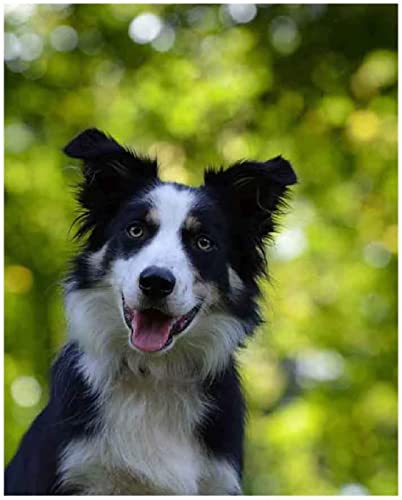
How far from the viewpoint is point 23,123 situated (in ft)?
36.3

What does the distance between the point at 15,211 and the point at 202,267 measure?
6.71 m

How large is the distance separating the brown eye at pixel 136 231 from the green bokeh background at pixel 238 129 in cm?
568

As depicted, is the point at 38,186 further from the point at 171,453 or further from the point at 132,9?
the point at 171,453

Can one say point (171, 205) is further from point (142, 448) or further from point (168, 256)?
point (142, 448)

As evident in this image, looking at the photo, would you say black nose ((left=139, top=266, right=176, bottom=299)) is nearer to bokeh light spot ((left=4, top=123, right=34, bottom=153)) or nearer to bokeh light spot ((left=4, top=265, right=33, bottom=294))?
bokeh light spot ((left=4, top=265, right=33, bottom=294))

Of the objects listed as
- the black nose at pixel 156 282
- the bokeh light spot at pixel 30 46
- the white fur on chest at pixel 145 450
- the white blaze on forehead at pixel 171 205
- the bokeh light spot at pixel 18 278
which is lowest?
the white fur on chest at pixel 145 450

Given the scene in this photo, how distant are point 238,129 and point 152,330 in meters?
6.93

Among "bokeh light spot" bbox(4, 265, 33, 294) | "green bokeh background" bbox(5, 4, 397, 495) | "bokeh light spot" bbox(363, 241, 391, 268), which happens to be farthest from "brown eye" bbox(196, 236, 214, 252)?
"bokeh light spot" bbox(363, 241, 391, 268)

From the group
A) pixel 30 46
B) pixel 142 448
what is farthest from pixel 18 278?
pixel 142 448

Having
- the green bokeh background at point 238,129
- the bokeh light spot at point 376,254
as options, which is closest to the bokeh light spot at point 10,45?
the green bokeh background at point 238,129

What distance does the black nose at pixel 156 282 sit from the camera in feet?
14.0

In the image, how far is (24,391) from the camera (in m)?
11.0

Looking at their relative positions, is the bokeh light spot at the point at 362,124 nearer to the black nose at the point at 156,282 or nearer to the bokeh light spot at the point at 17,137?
the bokeh light spot at the point at 17,137

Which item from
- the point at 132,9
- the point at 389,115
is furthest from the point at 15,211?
the point at 389,115
